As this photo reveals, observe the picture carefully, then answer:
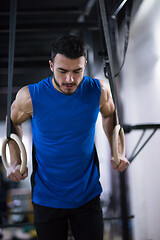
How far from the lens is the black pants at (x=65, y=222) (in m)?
1.88

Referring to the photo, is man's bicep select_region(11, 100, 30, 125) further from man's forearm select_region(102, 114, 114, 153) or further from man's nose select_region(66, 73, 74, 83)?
man's forearm select_region(102, 114, 114, 153)

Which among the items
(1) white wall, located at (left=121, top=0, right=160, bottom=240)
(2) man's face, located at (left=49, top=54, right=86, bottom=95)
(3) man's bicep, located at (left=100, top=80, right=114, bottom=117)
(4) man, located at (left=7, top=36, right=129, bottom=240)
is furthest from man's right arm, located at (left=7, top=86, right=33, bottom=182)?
(1) white wall, located at (left=121, top=0, right=160, bottom=240)

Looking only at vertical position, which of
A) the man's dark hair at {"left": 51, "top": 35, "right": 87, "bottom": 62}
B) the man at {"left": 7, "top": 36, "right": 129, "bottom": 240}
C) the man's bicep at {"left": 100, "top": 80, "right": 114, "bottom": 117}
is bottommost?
the man at {"left": 7, "top": 36, "right": 129, "bottom": 240}

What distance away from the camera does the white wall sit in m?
3.08

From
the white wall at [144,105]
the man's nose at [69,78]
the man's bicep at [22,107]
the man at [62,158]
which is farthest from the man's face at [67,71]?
the white wall at [144,105]

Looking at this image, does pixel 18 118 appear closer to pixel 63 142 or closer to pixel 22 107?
pixel 22 107

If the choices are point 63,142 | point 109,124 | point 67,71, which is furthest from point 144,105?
point 67,71

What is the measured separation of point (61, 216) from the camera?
1.90 m

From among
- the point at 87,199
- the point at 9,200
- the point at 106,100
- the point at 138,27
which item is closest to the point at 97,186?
the point at 87,199

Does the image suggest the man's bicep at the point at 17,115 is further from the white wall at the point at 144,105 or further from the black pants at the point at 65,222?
the white wall at the point at 144,105

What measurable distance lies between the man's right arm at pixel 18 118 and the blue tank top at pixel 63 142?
47 mm

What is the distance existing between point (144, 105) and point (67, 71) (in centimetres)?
205

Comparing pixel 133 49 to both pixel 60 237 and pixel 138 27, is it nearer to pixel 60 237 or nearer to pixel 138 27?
pixel 138 27

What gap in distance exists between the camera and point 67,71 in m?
1.71
